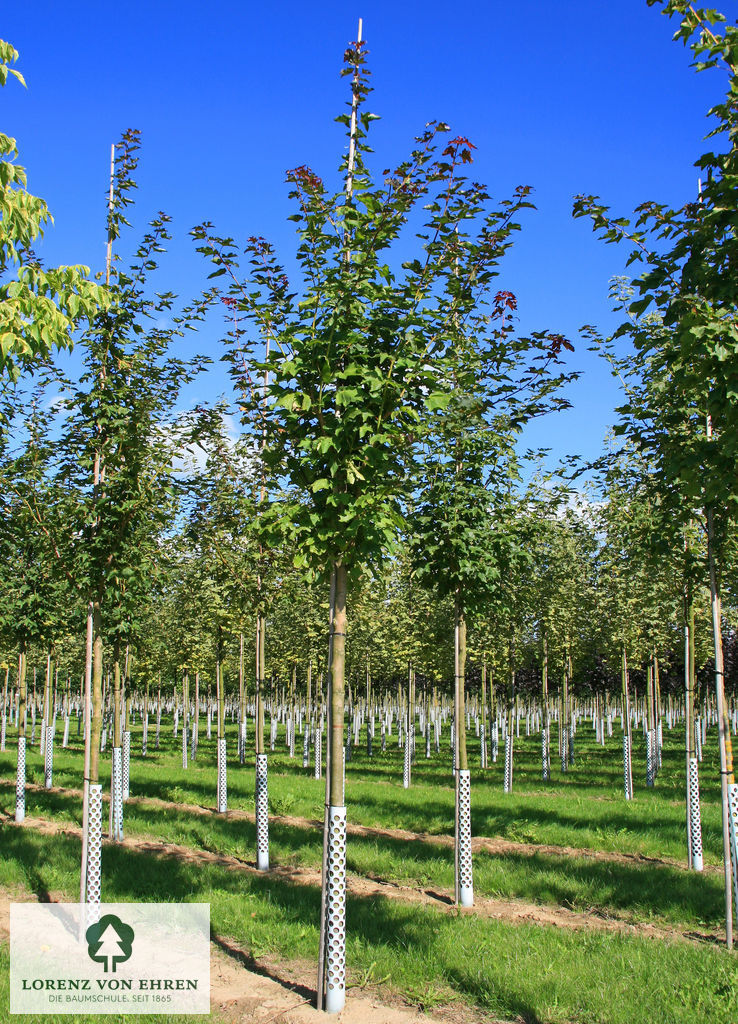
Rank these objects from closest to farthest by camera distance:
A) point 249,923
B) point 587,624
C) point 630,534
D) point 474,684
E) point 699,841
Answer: point 249,923 → point 699,841 → point 630,534 → point 587,624 → point 474,684

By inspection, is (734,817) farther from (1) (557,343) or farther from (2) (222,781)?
(2) (222,781)

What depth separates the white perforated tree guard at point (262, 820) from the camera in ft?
36.6

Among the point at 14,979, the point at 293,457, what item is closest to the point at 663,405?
the point at 293,457

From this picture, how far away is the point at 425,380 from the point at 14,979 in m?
6.17

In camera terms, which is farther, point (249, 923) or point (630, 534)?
point (630, 534)

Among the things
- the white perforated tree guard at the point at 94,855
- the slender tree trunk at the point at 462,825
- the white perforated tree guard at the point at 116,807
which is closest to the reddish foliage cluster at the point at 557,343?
the slender tree trunk at the point at 462,825

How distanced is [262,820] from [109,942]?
12.6ft

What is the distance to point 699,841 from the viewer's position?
428 inches

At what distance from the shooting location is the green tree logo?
7.19 metres

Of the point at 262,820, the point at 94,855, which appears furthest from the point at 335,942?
the point at 262,820

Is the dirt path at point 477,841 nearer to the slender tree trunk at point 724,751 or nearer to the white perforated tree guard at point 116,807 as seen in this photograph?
the white perforated tree guard at point 116,807

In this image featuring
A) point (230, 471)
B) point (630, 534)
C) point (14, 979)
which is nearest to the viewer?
point (14, 979)

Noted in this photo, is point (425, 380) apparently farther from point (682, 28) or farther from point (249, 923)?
point (249, 923)

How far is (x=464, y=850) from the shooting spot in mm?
9273
